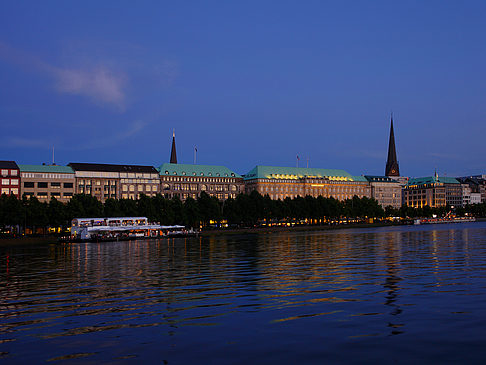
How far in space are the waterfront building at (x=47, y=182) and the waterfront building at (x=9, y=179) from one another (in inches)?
150

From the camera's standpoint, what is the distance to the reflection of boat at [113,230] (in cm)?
13175

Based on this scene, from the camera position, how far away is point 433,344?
59.3 ft

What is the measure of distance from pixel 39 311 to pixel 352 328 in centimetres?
1528

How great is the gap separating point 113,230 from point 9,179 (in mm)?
65586

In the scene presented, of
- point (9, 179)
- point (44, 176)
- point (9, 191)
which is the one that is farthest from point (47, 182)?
point (9, 191)

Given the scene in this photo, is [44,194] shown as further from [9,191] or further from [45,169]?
[9,191]

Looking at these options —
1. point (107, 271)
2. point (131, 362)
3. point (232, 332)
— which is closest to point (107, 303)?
point (232, 332)

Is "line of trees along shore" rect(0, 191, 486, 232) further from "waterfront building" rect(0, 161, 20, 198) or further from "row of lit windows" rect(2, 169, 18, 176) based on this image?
"row of lit windows" rect(2, 169, 18, 176)

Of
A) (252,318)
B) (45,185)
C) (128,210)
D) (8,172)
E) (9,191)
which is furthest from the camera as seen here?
(45,185)

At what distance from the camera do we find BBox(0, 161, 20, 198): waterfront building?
587 feet

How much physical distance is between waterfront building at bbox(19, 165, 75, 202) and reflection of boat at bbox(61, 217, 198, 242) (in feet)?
166

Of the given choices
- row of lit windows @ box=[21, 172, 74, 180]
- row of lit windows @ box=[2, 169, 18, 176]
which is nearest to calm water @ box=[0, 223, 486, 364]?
row of lit windows @ box=[2, 169, 18, 176]

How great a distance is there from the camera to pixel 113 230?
13462 centimetres

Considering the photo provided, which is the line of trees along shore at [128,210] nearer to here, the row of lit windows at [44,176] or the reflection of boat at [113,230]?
the reflection of boat at [113,230]
